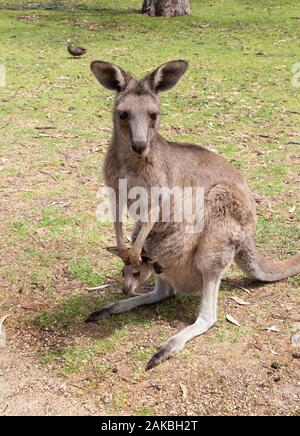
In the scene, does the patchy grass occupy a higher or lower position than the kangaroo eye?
lower

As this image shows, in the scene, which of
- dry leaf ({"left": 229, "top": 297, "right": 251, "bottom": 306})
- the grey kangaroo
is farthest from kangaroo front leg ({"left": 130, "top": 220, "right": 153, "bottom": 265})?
dry leaf ({"left": 229, "top": 297, "right": 251, "bottom": 306})

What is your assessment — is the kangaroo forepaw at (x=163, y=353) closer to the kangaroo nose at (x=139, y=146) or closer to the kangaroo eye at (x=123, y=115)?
the kangaroo nose at (x=139, y=146)

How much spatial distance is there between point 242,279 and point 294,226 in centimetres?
78

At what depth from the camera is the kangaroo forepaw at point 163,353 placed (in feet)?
9.38

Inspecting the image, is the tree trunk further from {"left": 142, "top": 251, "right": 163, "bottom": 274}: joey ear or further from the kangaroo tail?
{"left": 142, "top": 251, "right": 163, "bottom": 274}: joey ear

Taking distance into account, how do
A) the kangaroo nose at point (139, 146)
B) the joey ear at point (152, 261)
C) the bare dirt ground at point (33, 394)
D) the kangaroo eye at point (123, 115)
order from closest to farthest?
the bare dirt ground at point (33, 394) < the kangaroo nose at point (139, 146) < the kangaroo eye at point (123, 115) < the joey ear at point (152, 261)

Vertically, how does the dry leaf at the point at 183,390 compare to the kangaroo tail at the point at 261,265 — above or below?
below

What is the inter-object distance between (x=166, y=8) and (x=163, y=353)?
391 inches

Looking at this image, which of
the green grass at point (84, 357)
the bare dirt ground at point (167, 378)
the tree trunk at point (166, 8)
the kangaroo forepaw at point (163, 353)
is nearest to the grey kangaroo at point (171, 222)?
the kangaroo forepaw at point (163, 353)

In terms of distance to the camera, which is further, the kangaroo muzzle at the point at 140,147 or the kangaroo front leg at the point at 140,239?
the kangaroo front leg at the point at 140,239

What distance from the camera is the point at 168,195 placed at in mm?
3055

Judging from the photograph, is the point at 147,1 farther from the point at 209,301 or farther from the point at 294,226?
the point at 209,301

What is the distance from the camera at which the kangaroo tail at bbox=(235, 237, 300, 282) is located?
3.29 metres

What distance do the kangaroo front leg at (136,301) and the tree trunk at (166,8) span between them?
30.5ft
